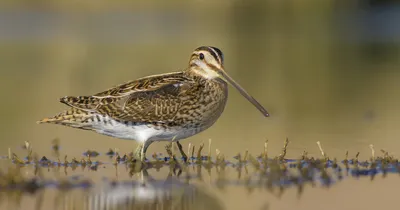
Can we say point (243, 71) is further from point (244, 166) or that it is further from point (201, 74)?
point (244, 166)

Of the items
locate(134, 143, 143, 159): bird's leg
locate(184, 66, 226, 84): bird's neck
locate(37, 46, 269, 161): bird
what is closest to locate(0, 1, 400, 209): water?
locate(134, 143, 143, 159): bird's leg

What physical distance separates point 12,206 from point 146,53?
19.3 meters

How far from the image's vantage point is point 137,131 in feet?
37.1

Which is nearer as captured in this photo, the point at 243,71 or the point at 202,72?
the point at 202,72

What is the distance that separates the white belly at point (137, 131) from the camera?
1128 cm

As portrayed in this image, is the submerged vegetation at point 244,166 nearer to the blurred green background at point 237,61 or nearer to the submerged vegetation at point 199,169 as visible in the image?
the submerged vegetation at point 199,169

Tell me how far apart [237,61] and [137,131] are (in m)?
14.3

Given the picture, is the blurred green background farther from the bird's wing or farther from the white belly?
the bird's wing

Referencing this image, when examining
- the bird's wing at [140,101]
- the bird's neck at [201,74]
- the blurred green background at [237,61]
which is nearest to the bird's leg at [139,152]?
the bird's wing at [140,101]

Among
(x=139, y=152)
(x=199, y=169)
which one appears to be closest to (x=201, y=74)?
(x=139, y=152)

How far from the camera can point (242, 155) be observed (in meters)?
11.7

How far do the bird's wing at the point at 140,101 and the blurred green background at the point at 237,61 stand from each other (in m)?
1.19

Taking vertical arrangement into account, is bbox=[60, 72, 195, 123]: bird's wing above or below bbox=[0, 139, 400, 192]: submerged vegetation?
above

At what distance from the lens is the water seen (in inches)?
464
